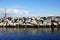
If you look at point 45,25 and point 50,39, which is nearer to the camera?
point 50,39

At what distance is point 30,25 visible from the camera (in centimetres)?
4822

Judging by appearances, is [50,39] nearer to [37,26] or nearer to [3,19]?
[37,26]

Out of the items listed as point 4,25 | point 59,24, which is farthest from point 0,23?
point 59,24

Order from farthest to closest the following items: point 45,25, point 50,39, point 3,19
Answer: point 3,19, point 45,25, point 50,39

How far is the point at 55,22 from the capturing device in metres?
49.9

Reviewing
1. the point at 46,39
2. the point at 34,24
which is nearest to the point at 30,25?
the point at 34,24

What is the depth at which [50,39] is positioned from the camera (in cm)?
2350

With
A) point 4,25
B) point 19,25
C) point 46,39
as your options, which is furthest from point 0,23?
point 46,39

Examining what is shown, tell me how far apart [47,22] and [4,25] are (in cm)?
1103

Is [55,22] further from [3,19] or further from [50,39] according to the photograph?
[50,39]

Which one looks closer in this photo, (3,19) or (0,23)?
(0,23)

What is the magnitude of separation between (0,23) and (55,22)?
14.4 metres

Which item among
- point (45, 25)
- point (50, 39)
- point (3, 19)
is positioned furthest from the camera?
point (3, 19)

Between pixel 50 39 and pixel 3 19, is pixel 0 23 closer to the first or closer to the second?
pixel 3 19
